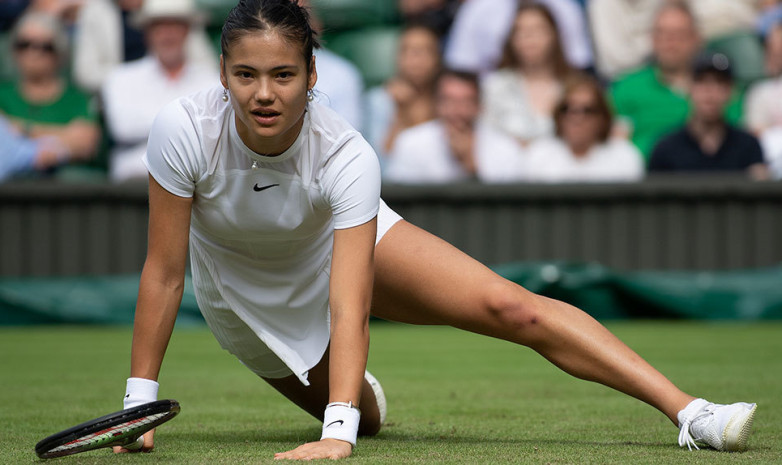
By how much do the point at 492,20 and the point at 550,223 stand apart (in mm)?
2005

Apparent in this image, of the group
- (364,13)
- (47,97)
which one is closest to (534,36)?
(364,13)

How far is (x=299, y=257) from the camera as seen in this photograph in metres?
3.63

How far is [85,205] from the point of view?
9.40m

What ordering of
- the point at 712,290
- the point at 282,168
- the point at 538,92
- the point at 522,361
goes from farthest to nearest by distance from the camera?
the point at 538,92 < the point at 712,290 < the point at 522,361 < the point at 282,168

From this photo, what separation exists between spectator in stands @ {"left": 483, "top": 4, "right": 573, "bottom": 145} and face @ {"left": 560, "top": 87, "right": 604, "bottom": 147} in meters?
0.29

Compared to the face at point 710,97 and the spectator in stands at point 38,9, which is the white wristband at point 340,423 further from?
the spectator in stands at point 38,9

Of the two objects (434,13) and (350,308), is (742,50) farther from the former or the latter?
(350,308)

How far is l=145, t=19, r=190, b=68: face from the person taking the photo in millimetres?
9797

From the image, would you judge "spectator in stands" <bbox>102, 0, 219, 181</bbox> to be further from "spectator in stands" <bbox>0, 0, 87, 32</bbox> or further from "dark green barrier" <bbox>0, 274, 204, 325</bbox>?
"dark green barrier" <bbox>0, 274, 204, 325</bbox>

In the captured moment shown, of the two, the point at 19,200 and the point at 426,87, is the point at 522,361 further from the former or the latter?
the point at 19,200

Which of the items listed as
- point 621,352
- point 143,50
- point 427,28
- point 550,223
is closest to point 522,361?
point 550,223

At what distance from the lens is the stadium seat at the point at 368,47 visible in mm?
10180

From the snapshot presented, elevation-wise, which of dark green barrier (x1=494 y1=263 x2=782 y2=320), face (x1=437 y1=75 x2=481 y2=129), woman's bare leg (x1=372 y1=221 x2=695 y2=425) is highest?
face (x1=437 y1=75 x2=481 y2=129)

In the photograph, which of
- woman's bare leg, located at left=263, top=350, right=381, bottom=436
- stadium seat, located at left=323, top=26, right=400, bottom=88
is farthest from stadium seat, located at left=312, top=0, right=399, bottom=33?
woman's bare leg, located at left=263, top=350, right=381, bottom=436
